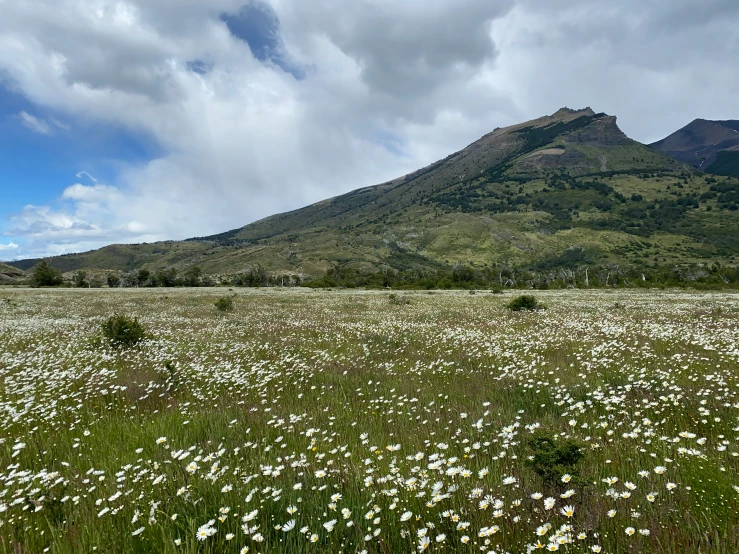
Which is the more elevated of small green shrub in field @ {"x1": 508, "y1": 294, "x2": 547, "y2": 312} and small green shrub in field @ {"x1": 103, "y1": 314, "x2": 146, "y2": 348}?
small green shrub in field @ {"x1": 103, "y1": 314, "x2": 146, "y2": 348}

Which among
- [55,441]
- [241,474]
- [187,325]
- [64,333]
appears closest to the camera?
[241,474]

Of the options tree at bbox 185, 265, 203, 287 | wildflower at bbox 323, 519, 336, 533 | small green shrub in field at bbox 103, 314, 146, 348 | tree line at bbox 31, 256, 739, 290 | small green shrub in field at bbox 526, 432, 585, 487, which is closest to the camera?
wildflower at bbox 323, 519, 336, 533

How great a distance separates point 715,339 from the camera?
10.3 m

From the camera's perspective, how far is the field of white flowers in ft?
9.23

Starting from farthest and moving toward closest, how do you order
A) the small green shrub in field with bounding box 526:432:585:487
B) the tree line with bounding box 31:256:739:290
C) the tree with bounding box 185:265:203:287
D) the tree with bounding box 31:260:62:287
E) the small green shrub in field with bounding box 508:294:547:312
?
the tree with bounding box 185:265:203:287 < the tree with bounding box 31:260:62:287 < the tree line with bounding box 31:256:739:290 < the small green shrub in field with bounding box 508:294:547:312 < the small green shrub in field with bounding box 526:432:585:487

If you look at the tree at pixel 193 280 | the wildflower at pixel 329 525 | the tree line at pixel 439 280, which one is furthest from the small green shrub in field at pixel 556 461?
the tree at pixel 193 280

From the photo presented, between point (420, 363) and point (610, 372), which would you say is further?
point (420, 363)

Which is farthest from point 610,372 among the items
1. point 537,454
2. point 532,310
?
point 532,310

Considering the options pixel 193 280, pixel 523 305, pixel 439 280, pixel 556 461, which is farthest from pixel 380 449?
pixel 193 280

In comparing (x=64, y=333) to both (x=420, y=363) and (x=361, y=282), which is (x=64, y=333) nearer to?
(x=420, y=363)

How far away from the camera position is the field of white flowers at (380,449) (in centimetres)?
281

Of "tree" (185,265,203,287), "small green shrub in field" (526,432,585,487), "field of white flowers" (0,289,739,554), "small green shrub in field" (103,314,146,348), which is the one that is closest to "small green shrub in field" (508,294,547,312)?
"field of white flowers" (0,289,739,554)

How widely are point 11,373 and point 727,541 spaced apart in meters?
14.1

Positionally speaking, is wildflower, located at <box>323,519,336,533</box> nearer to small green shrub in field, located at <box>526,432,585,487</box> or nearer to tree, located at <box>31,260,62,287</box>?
small green shrub in field, located at <box>526,432,585,487</box>
